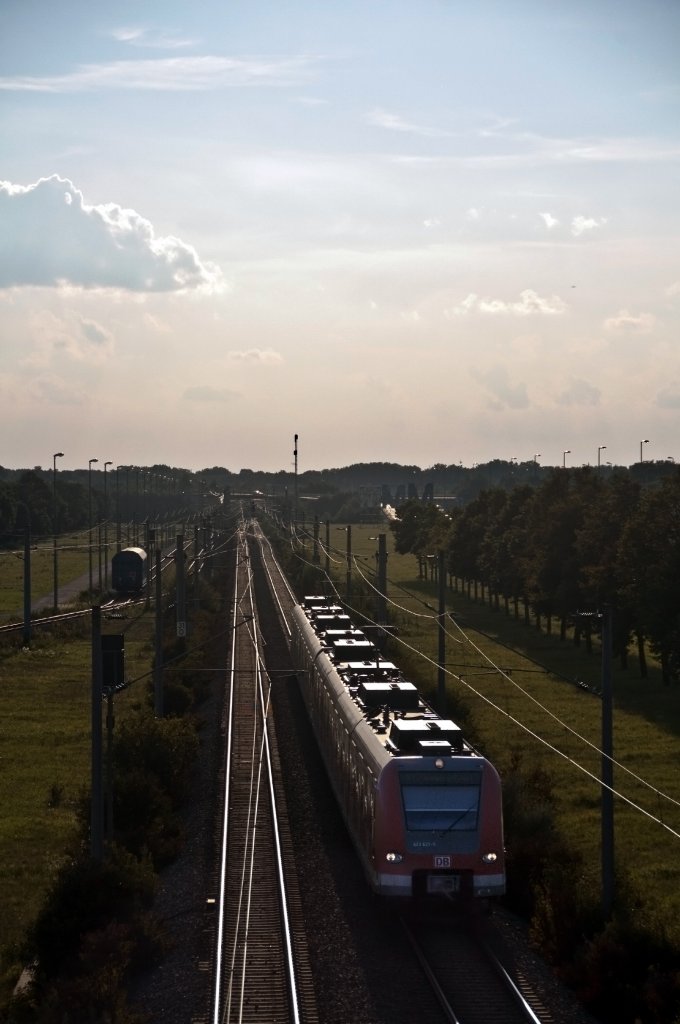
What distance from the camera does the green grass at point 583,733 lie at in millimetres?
24875

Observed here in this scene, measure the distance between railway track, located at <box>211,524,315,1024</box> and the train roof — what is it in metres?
3.35

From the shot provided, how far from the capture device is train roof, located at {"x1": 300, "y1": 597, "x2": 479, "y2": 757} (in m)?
20.3

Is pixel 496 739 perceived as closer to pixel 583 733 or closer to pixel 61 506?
pixel 583 733

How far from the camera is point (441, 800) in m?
19.4

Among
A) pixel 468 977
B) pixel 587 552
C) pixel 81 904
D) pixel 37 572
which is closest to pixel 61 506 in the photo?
pixel 37 572

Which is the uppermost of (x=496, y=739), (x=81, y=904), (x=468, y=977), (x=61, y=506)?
(x=61, y=506)

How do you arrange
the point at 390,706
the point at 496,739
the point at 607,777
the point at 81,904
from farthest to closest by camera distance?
the point at 496,739 < the point at 390,706 < the point at 81,904 < the point at 607,777

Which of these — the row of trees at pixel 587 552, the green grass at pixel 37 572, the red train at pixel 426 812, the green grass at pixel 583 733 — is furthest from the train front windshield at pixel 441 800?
the green grass at pixel 37 572

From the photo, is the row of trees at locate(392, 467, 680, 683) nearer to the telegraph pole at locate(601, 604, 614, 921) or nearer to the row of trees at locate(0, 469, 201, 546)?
the telegraph pole at locate(601, 604, 614, 921)

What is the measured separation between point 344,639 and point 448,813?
50.5 ft

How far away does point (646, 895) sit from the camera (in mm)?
22281

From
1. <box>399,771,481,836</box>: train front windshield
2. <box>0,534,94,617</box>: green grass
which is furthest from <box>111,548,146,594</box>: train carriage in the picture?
<box>399,771,481,836</box>: train front windshield

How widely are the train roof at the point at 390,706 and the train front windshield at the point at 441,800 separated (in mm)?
524

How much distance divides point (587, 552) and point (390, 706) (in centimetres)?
3248
